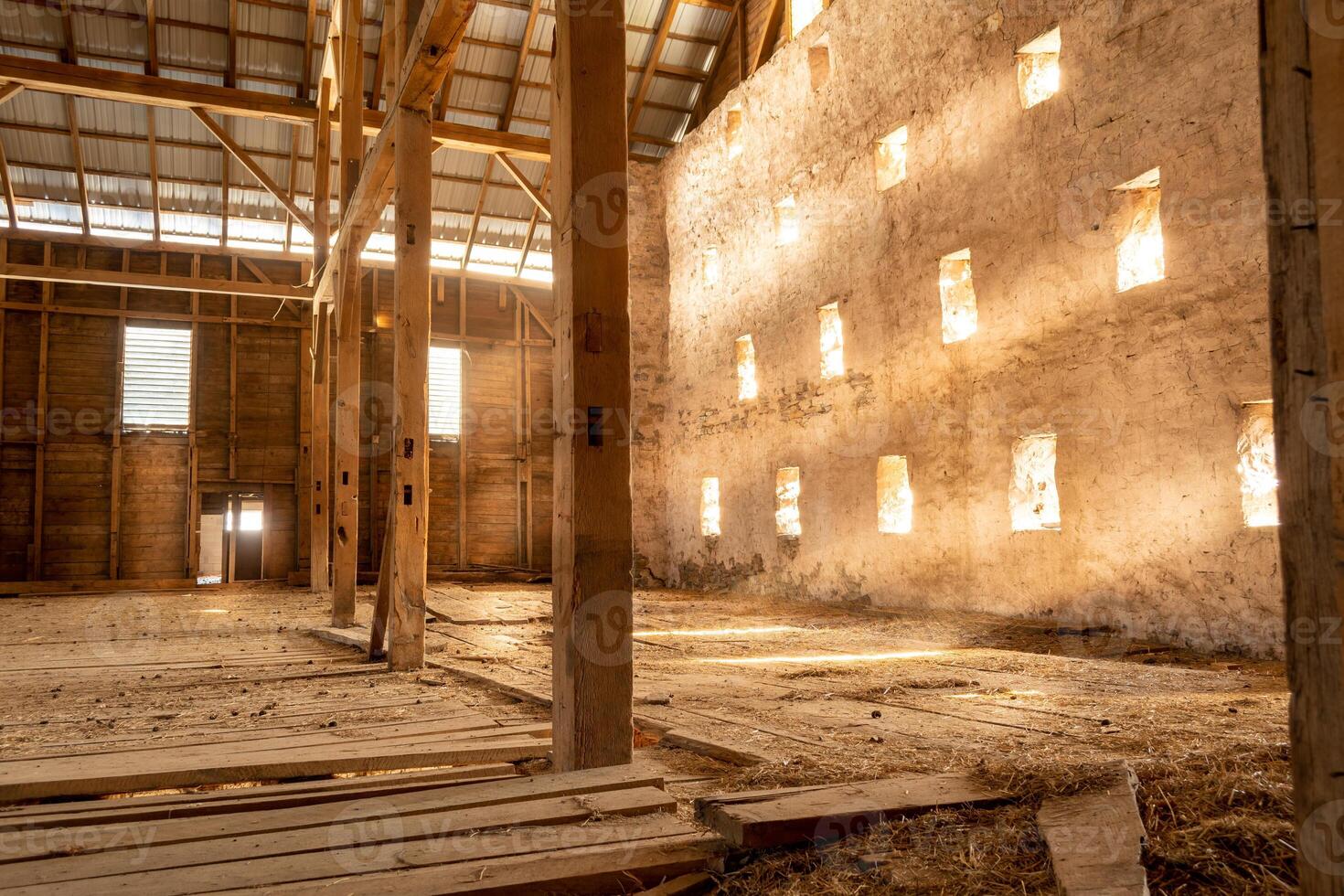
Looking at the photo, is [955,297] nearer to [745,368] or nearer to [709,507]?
[745,368]

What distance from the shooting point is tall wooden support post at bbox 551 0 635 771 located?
8.96 feet

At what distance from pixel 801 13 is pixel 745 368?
548cm

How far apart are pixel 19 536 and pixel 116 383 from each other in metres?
3.11

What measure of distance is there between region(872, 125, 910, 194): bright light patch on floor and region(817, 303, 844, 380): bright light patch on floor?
1658 mm

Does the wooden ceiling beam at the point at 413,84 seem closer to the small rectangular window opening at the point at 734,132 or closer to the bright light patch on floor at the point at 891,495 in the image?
the bright light patch on floor at the point at 891,495

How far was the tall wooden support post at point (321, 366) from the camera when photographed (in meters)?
11.5

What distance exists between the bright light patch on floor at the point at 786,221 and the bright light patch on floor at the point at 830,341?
132 centimetres

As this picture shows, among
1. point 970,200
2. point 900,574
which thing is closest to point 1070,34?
point 970,200

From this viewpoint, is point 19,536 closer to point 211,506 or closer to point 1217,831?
point 211,506

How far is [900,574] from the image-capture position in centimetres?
1013

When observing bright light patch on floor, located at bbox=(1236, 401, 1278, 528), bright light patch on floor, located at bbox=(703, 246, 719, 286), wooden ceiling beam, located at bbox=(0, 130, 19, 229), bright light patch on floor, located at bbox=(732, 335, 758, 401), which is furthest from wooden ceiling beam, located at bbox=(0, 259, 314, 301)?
bright light patch on floor, located at bbox=(1236, 401, 1278, 528)

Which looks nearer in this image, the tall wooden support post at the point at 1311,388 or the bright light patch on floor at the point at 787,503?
the tall wooden support post at the point at 1311,388

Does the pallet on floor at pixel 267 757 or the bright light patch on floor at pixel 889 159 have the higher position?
the bright light patch on floor at pixel 889 159

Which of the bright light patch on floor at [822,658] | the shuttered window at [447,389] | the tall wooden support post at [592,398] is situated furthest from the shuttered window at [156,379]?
the tall wooden support post at [592,398]
